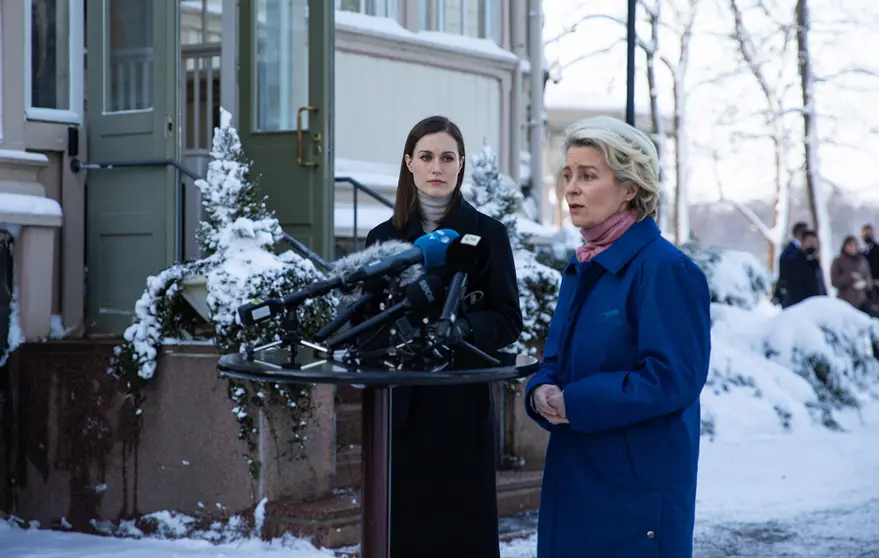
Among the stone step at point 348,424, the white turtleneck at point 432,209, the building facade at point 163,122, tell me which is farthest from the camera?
the building facade at point 163,122

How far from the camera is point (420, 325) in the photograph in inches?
124

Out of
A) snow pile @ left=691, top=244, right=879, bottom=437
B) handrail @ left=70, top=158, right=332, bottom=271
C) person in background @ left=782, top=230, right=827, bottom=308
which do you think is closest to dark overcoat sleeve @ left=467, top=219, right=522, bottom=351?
handrail @ left=70, top=158, right=332, bottom=271

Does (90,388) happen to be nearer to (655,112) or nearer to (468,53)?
(468,53)

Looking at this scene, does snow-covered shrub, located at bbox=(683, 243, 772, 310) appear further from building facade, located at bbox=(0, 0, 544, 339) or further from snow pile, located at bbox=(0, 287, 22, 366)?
snow pile, located at bbox=(0, 287, 22, 366)

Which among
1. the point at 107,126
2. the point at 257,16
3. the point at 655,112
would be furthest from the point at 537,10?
the point at 655,112

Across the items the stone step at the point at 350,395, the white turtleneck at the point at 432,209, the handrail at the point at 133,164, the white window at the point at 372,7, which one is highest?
the white window at the point at 372,7

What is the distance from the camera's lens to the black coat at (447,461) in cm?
414

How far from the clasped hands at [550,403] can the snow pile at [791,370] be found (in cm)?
788

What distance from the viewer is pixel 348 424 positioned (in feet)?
24.0

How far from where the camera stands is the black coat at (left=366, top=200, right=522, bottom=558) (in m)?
4.14

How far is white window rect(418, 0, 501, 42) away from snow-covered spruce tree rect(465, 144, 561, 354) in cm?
287

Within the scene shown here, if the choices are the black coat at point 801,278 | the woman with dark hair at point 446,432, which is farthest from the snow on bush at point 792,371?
the woman with dark hair at point 446,432

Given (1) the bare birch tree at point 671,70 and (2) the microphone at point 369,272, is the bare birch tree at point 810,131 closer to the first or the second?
(1) the bare birch tree at point 671,70

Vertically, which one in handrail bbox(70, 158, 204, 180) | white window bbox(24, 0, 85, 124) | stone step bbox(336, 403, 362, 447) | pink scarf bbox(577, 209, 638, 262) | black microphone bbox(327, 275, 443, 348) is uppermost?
white window bbox(24, 0, 85, 124)
